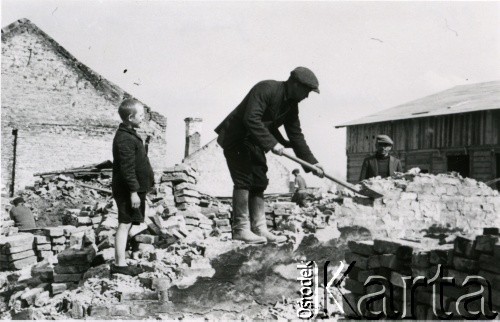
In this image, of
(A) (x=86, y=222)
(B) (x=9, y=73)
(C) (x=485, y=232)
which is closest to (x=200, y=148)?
(B) (x=9, y=73)

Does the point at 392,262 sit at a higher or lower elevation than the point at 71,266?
higher

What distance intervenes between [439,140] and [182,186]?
429 inches

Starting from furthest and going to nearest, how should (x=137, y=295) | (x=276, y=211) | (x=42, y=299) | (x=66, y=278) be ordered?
(x=276, y=211)
(x=66, y=278)
(x=42, y=299)
(x=137, y=295)

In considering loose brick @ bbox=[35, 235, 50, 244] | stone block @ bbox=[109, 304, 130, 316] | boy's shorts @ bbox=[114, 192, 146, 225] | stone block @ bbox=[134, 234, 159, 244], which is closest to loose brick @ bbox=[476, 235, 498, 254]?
stone block @ bbox=[109, 304, 130, 316]

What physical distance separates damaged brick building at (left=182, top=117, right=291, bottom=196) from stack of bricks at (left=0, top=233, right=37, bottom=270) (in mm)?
17792

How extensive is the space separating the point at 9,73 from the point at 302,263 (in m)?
17.6

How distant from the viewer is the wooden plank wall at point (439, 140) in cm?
1551

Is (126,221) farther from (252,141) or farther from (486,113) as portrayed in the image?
(486,113)

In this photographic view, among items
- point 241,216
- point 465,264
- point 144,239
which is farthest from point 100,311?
point 465,264

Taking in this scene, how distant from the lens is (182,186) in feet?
29.6

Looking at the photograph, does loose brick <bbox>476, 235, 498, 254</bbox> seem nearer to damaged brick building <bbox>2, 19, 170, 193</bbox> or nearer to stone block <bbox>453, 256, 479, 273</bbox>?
stone block <bbox>453, 256, 479, 273</bbox>

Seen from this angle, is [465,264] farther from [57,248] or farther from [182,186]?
[182,186]

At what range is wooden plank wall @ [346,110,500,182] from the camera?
50.9 ft

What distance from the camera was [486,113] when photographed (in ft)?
50.7
